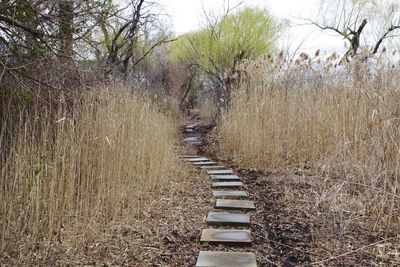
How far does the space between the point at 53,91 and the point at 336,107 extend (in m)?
2.54

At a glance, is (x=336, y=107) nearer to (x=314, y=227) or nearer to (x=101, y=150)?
(x=314, y=227)

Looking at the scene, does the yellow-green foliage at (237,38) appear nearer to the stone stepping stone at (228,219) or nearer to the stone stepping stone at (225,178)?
the stone stepping stone at (225,178)

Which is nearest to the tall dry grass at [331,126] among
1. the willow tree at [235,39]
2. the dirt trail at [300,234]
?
the dirt trail at [300,234]

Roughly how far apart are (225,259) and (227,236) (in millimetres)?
302

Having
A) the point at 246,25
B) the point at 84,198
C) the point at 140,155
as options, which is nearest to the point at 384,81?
the point at 140,155

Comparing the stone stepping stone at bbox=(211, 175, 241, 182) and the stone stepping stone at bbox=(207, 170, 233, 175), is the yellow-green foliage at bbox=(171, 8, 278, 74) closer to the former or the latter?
the stone stepping stone at bbox=(207, 170, 233, 175)

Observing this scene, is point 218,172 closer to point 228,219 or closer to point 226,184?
point 226,184

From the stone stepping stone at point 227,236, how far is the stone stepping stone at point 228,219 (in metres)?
0.11

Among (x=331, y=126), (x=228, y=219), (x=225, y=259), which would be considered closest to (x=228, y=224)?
(x=228, y=219)

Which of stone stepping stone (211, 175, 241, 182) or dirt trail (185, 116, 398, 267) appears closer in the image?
dirt trail (185, 116, 398, 267)

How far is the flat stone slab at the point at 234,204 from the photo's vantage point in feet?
9.05

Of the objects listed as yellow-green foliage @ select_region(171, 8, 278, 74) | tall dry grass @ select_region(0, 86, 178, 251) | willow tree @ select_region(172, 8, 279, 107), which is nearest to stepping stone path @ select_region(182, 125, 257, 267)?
tall dry grass @ select_region(0, 86, 178, 251)

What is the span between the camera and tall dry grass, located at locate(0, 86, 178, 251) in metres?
1.96

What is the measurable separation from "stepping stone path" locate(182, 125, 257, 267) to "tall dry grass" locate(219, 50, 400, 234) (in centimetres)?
57
